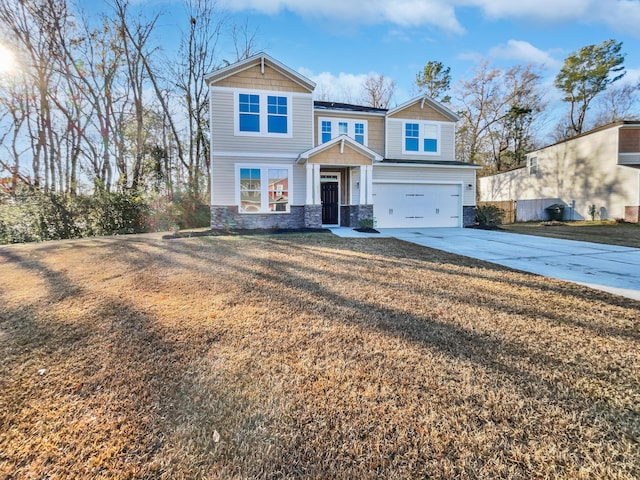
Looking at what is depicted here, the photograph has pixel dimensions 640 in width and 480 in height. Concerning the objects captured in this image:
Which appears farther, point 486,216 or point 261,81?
point 486,216

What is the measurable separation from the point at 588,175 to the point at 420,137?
1284cm

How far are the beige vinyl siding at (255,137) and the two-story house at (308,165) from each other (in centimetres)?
4

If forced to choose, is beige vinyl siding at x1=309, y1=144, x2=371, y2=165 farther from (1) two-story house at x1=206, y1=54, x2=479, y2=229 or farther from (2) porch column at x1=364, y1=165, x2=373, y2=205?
(2) porch column at x1=364, y1=165, x2=373, y2=205

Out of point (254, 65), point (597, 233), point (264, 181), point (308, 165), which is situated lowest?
point (597, 233)

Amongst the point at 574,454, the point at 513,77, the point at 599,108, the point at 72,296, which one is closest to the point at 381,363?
the point at 574,454

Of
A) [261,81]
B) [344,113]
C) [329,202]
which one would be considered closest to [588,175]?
[344,113]

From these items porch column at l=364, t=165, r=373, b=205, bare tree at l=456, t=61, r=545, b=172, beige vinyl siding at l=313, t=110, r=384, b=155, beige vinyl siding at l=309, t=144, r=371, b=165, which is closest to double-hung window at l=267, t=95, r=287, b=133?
beige vinyl siding at l=309, t=144, r=371, b=165

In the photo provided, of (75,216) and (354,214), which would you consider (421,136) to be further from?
(75,216)

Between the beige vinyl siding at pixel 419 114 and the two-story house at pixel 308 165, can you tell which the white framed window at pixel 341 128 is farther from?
the beige vinyl siding at pixel 419 114

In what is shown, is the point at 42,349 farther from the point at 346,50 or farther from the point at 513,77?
the point at 513,77

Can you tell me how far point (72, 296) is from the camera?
4.45 meters

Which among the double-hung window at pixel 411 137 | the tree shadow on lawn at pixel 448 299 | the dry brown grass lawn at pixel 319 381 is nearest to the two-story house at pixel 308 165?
the double-hung window at pixel 411 137

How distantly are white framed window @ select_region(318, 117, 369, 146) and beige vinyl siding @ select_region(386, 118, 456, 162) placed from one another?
4.04ft

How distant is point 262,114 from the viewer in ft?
40.8
